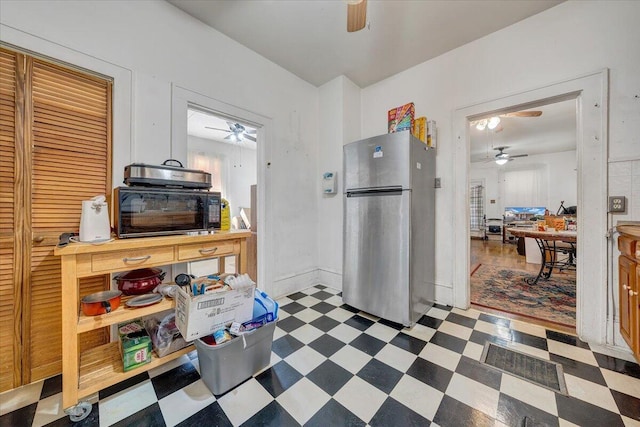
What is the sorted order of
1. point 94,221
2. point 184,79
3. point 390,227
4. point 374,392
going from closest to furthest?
point 94,221 → point 374,392 → point 184,79 → point 390,227

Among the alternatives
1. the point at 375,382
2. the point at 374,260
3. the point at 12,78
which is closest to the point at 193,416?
the point at 375,382

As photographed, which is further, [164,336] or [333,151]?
[333,151]

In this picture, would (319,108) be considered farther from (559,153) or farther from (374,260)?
(559,153)

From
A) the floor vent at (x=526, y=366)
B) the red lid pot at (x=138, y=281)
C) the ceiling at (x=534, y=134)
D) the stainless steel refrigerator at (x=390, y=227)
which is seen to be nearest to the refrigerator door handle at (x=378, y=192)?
the stainless steel refrigerator at (x=390, y=227)

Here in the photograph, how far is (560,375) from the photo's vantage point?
1.39m

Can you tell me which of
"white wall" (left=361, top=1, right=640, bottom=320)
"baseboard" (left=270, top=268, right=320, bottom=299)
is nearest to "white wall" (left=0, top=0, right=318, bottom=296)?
"baseboard" (left=270, top=268, right=320, bottom=299)

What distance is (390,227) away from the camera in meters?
2.02

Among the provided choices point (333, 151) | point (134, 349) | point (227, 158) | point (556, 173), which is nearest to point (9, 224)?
point (134, 349)

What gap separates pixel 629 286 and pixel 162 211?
9.48 feet

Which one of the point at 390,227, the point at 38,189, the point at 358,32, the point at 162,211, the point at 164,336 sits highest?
the point at 358,32

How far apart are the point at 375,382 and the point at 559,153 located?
944cm

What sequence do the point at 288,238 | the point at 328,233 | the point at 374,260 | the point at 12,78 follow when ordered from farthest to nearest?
the point at 328,233
the point at 288,238
the point at 374,260
the point at 12,78

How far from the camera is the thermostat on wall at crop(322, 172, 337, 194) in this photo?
2.82 metres

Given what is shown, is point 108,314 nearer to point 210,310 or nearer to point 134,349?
point 134,349
